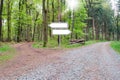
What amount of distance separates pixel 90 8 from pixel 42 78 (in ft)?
187

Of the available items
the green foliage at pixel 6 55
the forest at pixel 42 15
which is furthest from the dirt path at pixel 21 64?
the forest at pixel 42 15

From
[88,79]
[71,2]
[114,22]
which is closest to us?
[88,79]

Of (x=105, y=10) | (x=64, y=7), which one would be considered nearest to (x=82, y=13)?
(x=64, y=7)

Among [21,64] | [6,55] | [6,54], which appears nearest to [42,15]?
[6,54]

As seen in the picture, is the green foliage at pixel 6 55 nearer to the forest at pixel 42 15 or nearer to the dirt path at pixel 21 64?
the dirt path at pixel 21 64

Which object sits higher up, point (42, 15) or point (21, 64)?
point (42, 15)

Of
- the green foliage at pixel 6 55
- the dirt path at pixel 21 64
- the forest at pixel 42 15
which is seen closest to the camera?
the dirt path at pixel 21 64

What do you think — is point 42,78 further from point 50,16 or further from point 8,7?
point 50,16

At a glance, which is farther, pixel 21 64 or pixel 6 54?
pixel 6 54

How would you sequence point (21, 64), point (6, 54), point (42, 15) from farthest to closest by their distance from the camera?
point (42, 15) → point (6, 54) → point (21, 64)

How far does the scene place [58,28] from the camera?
32969 millimetres

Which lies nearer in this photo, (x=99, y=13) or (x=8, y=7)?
(x=8, y=7)

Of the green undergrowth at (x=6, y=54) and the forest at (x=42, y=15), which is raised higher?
the forest at (x=42, y=15)

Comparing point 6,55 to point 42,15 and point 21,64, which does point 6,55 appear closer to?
point 21,64
